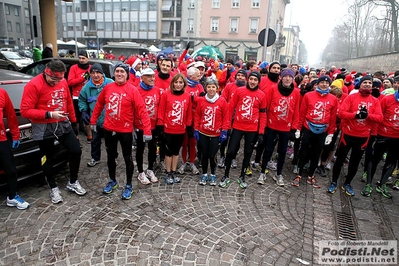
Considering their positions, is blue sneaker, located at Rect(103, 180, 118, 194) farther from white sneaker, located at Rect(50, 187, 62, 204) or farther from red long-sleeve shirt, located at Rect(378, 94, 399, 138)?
red long-sleeve shirt, located at Rect(378, 94, 399, 138)

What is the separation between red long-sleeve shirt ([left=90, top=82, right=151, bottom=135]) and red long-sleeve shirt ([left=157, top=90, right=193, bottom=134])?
0.49 m

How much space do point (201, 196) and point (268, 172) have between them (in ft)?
6.02

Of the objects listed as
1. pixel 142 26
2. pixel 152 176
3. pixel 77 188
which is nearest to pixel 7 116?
pixel 77 188

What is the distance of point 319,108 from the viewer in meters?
4.96

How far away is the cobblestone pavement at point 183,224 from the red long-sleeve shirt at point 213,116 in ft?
3.49

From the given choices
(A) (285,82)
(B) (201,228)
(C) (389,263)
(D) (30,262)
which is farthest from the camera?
(A) (285,82)

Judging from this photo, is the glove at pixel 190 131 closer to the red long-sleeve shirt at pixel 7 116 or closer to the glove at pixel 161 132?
the glove at pixel 161 132

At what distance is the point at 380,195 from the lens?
201 inches

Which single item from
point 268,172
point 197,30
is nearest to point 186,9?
point 197,30

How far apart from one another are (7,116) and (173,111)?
7.67 feet

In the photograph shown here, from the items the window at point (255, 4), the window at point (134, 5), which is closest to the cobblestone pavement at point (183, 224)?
the window at point (255, 4)

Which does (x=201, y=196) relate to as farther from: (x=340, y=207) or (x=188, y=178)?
(x=340, y=207)

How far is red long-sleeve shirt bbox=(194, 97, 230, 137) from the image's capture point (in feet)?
15.5

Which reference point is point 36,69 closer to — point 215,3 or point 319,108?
point 319,108
